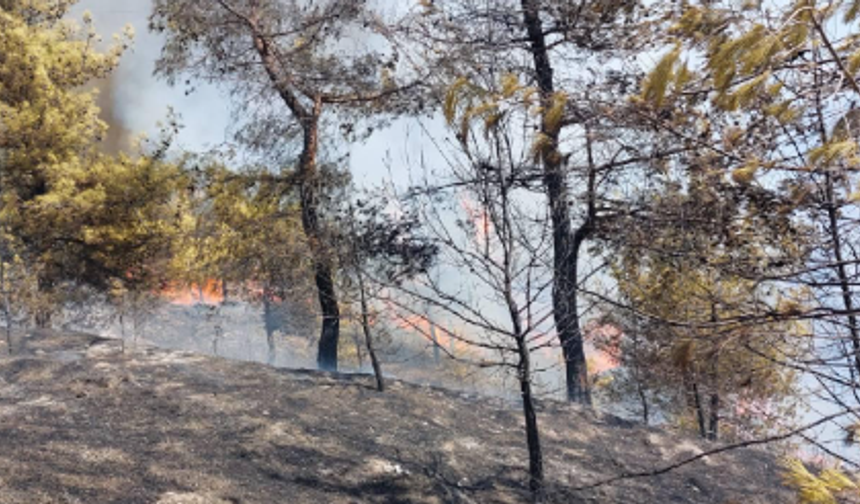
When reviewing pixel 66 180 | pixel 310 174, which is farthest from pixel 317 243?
pixel 66 180

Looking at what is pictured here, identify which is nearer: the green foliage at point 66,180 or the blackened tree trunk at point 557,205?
the blackened tree trunk at point 557,205

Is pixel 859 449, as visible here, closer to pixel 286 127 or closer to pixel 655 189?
pixel 655 189

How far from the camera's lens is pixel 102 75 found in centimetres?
1472

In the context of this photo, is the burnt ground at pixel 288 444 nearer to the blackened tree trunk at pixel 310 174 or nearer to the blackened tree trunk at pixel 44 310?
the blackened tree trunk at pixel 310 174

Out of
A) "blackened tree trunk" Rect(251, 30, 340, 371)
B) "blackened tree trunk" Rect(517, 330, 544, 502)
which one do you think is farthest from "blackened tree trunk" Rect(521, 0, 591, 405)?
"blackened tree trunk" Rect(251, 30, 340, 371)

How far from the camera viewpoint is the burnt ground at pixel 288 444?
498 cm

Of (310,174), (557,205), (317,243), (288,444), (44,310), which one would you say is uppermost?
(310,174)

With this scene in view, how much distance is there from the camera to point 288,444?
20.3 feet

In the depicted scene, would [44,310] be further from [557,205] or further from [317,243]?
[557,205]

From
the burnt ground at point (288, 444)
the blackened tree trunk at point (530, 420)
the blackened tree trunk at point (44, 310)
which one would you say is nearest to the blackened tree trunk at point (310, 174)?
the burnt ground at point (288, 444)

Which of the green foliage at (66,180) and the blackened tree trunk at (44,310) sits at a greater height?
the green foliage at (66,180)

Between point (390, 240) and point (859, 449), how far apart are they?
6.58m

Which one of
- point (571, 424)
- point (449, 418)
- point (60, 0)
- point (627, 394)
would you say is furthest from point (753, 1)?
point (60, 0)

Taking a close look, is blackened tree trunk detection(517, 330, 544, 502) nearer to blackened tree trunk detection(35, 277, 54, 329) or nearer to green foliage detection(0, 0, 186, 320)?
green foliage detection(0, 0, 186, 320)
